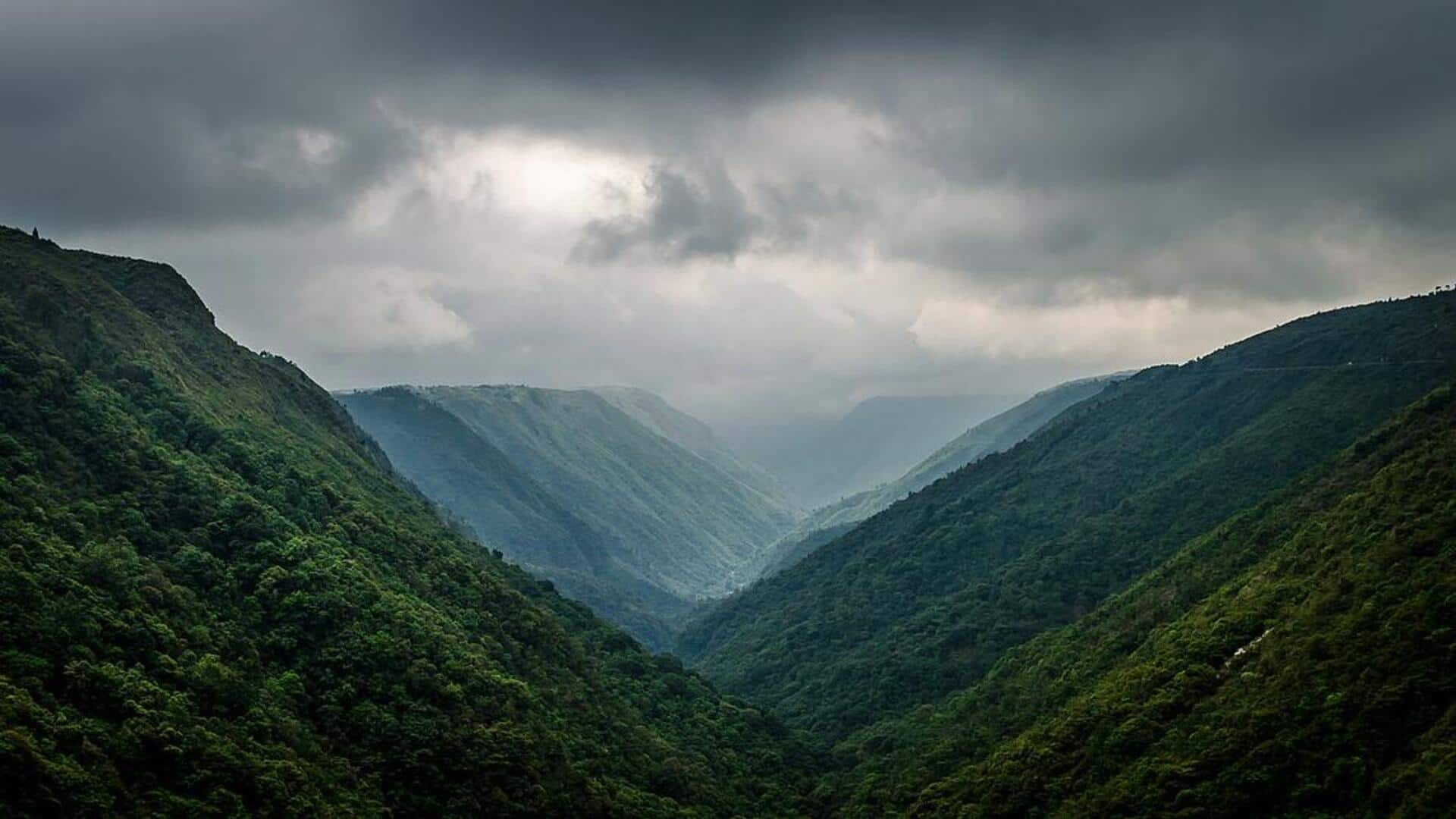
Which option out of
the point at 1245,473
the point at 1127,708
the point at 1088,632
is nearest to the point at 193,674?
the point at 1127,708

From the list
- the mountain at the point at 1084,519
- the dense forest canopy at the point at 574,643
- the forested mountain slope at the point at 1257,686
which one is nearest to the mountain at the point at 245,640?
the dense forest canopy at the point at 574,643

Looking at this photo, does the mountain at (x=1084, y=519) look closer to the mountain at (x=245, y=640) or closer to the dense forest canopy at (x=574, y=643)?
the dense forest canopy at (x=574, y=643)

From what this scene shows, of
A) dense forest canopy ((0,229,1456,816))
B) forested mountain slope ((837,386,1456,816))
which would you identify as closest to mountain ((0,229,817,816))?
dense forest canopy ((0,229,1456,816))

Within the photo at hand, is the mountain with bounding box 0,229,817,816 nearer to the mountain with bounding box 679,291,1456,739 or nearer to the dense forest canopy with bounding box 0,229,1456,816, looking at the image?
the dense forest canopy with bounding box 0,229,1456,816

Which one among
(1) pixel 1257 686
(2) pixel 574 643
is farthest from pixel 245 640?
(1) pixel 1257 686

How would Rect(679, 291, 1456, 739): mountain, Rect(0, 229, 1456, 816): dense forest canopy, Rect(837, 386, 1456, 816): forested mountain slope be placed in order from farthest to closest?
Rect(679, 291, 1456, 739): mountain
Rect(0, 229, 1456, 816): dense forest canopy
Rect(837, 386, 1456, 816): forested mountain slope

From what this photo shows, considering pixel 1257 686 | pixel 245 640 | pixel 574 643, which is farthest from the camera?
pixel 574 643

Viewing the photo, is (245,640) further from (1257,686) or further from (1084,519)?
(1084,519)
